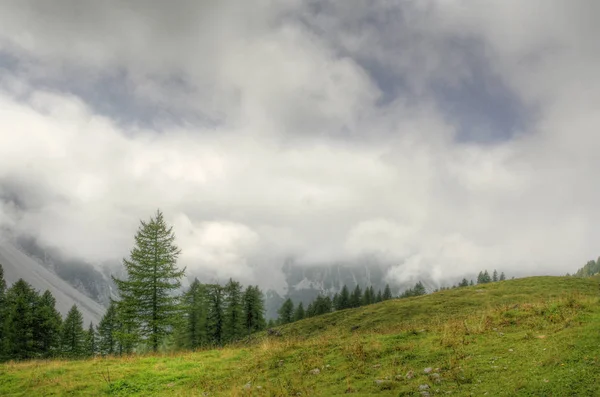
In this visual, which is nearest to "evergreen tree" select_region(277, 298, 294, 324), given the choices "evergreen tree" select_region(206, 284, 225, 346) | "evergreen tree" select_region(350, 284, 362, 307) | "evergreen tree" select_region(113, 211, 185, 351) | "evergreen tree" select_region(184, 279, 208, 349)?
"evergreen tree" select_region(350, 284, 362, 307)

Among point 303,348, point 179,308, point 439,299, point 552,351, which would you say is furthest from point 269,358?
point 439,299

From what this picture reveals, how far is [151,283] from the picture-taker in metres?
29.4

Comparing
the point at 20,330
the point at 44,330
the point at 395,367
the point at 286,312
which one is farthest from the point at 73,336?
the point at 395,367

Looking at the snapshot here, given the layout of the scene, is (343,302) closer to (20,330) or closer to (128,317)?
(20,330)

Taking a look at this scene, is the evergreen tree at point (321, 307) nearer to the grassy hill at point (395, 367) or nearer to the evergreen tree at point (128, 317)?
the evergreen tree at point (128, 317)

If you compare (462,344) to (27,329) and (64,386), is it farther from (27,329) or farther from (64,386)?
(27,329)

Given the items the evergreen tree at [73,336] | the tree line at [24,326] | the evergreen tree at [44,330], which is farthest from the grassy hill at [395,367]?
the evergreen tree at [73,336]

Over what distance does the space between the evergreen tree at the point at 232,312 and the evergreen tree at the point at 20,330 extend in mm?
29669

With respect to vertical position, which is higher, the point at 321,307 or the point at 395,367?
the point at 395,367

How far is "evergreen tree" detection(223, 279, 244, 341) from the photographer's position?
2618 inches

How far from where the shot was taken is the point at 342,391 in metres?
9.57

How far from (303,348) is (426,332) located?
5527 mm

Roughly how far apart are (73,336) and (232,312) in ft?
105

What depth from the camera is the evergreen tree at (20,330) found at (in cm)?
4706
